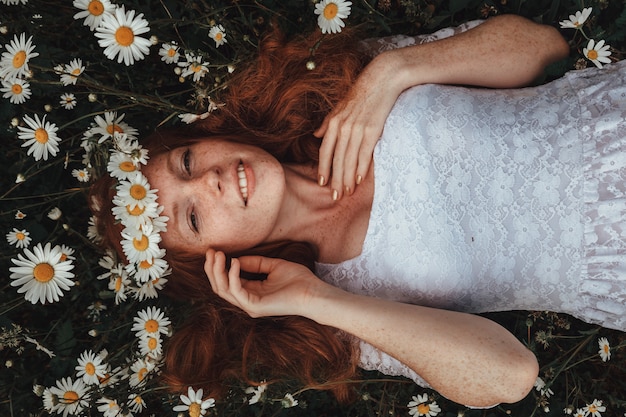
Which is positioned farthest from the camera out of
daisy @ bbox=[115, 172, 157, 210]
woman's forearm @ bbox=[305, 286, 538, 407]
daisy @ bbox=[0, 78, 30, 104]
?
daisy @ bbox=[0, 78, 30, 104]

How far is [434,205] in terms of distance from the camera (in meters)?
2.11

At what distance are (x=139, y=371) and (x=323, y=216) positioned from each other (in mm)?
1009

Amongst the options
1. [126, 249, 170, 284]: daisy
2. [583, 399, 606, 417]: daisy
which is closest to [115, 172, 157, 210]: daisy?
[126, 249, 170, 284]: daisy

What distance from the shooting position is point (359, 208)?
2350 millimetres

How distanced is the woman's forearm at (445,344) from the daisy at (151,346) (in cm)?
80

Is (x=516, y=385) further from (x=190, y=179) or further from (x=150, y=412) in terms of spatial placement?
(x=150, y=412)

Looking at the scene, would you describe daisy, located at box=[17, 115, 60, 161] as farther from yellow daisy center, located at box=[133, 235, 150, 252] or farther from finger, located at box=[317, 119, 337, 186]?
finger, located at box=[317, 119, 337, 186]

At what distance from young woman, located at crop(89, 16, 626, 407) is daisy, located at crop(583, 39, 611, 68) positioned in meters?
0.22

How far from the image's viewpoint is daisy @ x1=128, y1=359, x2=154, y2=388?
237cm

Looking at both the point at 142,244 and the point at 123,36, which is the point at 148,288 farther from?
the point at 123,36

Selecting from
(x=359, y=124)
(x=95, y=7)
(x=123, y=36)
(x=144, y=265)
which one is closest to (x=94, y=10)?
(x=95, y=7)

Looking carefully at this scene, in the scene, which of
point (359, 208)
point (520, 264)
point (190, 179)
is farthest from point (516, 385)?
point (190, 179)

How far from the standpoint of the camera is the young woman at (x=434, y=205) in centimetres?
203

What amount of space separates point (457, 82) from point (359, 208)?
24.8 inches
